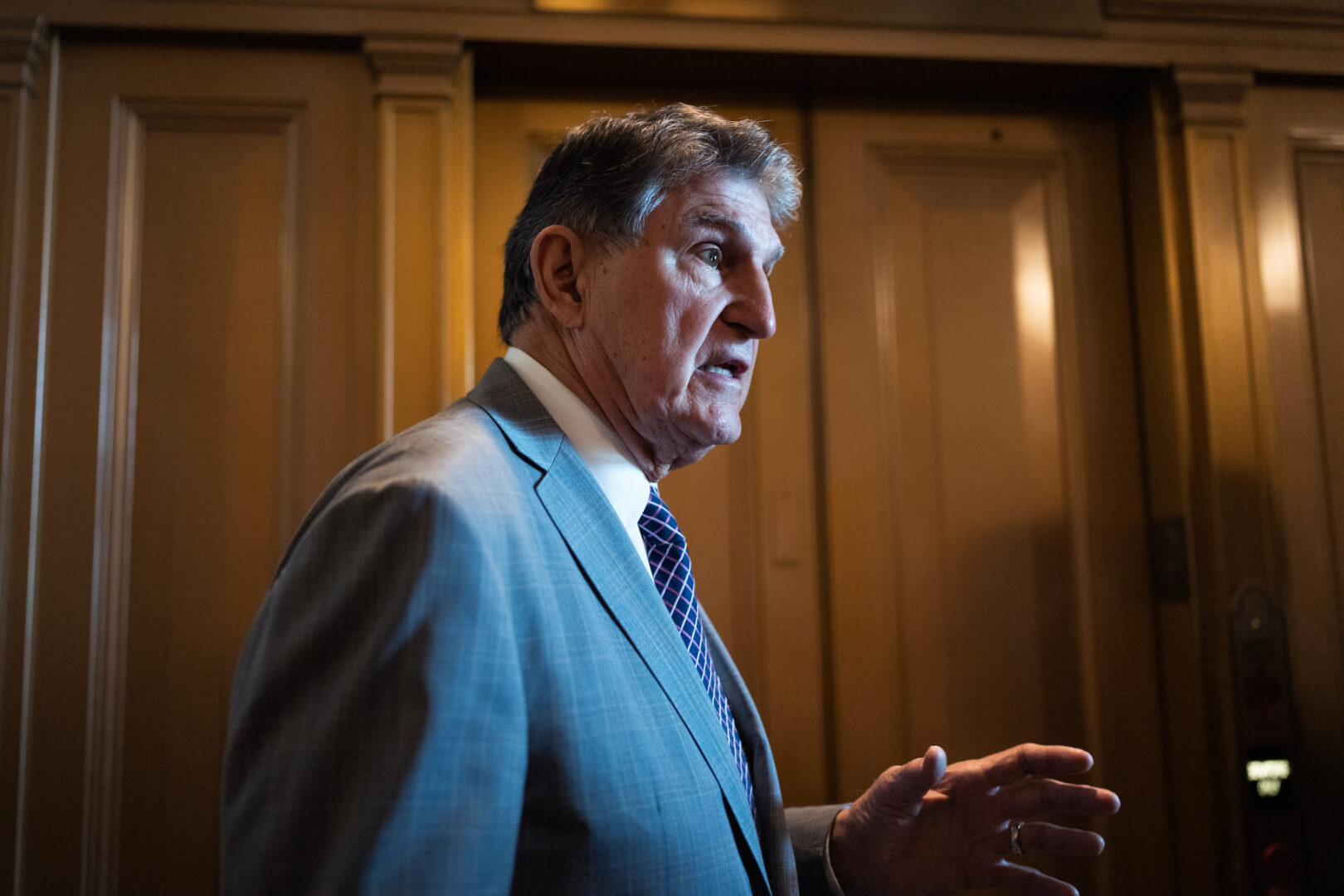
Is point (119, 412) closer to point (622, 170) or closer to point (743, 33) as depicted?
point (622, 170)

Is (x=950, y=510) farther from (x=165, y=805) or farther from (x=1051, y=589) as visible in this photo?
(x=165, y=805)

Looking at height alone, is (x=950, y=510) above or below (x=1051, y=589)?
above

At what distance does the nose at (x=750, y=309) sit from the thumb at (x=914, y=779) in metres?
0.51

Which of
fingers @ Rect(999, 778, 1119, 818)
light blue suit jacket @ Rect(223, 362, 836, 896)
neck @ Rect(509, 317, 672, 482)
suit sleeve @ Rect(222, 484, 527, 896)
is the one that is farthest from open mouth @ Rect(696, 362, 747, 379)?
fingers @ Rect(999, 778, 1119, 818)

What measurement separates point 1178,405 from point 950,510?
527 millimetres

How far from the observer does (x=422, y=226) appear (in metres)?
1.96

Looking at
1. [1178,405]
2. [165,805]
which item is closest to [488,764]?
[165,805]

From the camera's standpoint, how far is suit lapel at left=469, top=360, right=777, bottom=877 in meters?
0.95

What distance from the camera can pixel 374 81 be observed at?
1997 millimetres

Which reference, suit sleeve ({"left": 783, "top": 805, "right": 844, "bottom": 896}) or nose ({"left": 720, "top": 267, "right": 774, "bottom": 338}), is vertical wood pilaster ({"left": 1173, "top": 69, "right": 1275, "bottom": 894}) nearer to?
suit sleeve ({"left": 783, "top": 805, "right": 844, "bottom": 896})

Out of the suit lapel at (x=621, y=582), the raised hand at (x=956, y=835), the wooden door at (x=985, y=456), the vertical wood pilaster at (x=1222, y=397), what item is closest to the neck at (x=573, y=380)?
the suit lapel at (x=621, y=582)

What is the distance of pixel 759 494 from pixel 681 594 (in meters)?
1.00

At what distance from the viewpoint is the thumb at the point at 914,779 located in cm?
106

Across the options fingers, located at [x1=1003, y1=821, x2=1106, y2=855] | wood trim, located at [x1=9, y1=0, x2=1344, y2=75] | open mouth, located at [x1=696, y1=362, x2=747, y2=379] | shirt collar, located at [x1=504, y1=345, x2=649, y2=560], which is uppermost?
wood trim, located at [x1=9, y1=0, x2=1344, y2=75]
